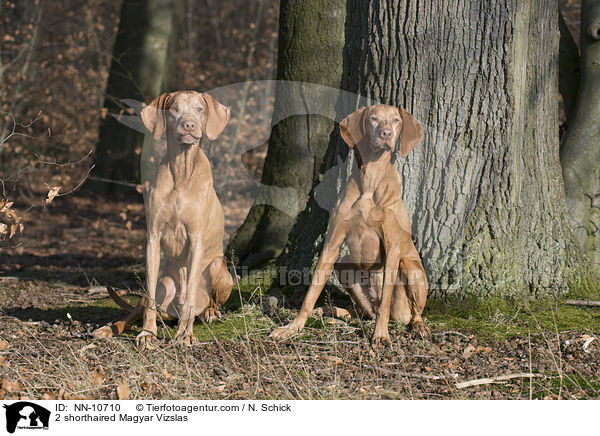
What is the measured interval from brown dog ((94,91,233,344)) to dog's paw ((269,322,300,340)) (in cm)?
56

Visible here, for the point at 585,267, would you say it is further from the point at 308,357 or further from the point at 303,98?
the point at 303,98

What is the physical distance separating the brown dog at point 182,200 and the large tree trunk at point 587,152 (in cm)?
382

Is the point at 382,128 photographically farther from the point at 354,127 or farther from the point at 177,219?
the point at 177,219

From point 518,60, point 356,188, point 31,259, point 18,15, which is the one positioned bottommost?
point 31,259

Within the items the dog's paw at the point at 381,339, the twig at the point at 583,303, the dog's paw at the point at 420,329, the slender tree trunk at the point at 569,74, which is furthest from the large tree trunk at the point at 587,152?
the dog's paw at the point at 381,339

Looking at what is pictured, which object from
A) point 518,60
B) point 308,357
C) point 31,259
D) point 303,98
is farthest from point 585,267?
point 31,259

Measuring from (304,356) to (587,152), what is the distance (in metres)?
3.99

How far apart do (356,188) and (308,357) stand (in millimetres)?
1154

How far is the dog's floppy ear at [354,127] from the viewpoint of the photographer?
427 cm

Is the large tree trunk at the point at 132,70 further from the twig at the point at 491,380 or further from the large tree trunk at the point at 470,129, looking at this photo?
the twig at the point at 491,380

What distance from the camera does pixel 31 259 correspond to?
899 cm

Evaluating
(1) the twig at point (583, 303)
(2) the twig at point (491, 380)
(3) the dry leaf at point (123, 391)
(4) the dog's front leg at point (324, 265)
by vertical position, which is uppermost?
(4) the dog's front leg at point (324, 265)
